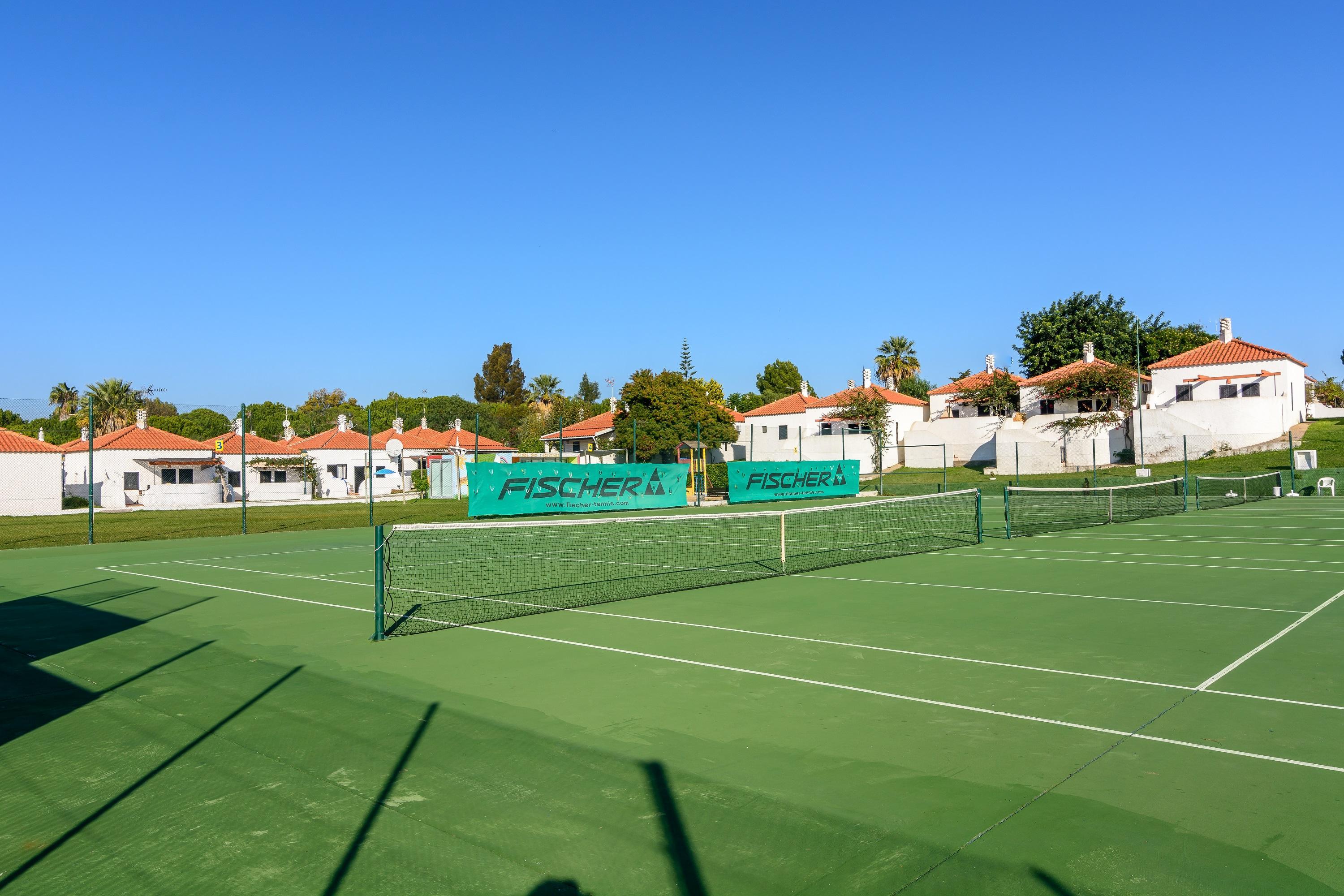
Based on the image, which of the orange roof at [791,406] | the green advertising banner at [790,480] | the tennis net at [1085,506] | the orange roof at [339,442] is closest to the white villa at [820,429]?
the orange roof at [791,406]

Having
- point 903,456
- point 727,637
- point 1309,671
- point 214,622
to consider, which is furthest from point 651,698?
point 903,456

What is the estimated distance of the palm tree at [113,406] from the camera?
76.1 meters

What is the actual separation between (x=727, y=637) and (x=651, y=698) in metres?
2.56

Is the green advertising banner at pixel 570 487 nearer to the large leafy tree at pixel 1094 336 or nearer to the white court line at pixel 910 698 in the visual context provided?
the white court line at pixel 910 698

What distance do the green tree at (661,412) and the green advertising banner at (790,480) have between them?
14598 millimetres

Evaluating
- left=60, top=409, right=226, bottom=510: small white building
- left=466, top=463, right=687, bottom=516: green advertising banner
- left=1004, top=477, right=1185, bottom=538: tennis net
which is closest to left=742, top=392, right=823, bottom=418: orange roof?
left=1004, top=477, right=1185, bottom=538: tennis net

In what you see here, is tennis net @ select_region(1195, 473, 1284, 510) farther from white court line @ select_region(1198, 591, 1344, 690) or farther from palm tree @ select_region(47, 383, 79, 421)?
palm tree @ select_region(47, 383, 79, 421)

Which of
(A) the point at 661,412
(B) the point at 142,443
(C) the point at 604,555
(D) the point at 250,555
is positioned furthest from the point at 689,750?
(B) the point at 142,443

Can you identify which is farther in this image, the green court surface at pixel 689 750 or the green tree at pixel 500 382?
the green tree at pixel 500 382

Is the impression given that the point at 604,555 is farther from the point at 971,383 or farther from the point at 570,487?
the point at 971,383

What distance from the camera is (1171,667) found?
27.6ft

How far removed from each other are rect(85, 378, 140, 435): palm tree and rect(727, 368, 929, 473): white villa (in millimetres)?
52284

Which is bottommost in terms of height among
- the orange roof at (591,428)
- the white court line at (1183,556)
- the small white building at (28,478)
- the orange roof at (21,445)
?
the white court line at (1183,556)

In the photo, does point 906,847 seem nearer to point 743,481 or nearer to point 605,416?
point 743,481
